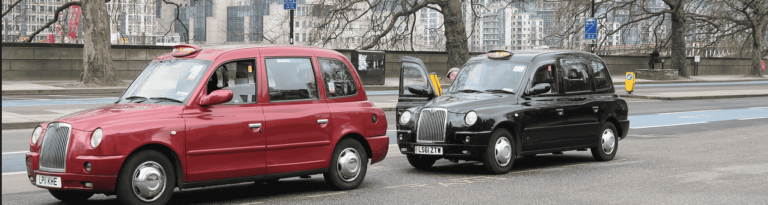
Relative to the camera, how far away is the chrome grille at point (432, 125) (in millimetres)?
9511

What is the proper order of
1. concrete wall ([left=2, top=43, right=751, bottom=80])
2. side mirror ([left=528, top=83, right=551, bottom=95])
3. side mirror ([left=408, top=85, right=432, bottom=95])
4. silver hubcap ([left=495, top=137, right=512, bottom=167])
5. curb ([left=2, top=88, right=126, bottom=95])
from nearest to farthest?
1. silver hubcap ([left=495, top=137, right=512, bottom=167])
2. side mirror ([left=528, top=83, right=551, bottom=95])
3. side mirror ([left=408, top=85, right=432, bottom=95])
4. curb ([left=2, top=88, right=126, bottom=95])
5. concrete wall ([left=2, top=43, right=751, bottom=80])

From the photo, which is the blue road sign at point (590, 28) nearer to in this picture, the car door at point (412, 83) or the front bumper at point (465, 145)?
the car door at point (412, 83)

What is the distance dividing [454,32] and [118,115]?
32404 mm

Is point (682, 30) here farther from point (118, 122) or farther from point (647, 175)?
point (118, 122)

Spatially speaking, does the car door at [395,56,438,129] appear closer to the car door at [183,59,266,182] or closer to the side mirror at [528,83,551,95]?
the side mirror at [528,83,551,95]

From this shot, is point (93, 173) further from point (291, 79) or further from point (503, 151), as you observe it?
point (503, 151)

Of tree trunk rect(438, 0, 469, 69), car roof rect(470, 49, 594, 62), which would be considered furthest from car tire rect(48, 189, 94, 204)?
tree trunk rect(438, 0, 469, 69)

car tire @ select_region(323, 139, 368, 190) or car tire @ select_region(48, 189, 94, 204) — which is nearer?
car tire @ select_region(48, 189, 94, 204)

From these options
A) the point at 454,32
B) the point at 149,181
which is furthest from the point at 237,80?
the point at 454,32

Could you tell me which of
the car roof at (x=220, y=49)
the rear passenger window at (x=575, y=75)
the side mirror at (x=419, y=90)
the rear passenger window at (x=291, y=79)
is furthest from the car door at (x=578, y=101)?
the car roof at (x=220, y=49)

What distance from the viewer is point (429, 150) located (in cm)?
953

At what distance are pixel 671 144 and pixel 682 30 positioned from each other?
1566 inches

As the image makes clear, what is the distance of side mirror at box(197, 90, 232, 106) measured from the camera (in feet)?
22.8

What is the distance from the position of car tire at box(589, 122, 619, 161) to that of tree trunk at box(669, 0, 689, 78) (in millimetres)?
41532
